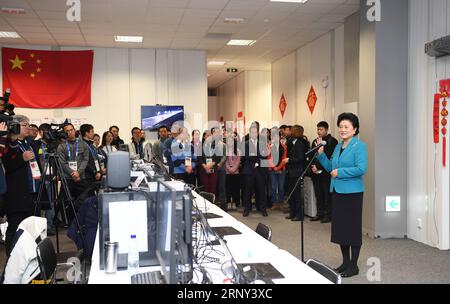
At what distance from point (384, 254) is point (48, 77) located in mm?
7731

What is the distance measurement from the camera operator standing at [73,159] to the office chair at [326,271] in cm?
453

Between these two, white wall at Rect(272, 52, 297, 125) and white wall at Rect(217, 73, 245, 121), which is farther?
white wall at Rect(217, 73, 245, 121)

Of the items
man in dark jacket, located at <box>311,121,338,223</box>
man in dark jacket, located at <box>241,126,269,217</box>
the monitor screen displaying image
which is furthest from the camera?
the monitor screen displaying image

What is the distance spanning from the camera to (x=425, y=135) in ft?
18.7

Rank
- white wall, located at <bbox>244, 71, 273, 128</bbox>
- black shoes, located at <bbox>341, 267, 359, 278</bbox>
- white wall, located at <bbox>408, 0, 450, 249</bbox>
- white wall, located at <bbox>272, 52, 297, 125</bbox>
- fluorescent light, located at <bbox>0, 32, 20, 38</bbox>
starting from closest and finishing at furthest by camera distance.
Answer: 1. black shoes, located at <bbox>341, 267, 359, 278</bbox>
2. white wall, located at <bbox>408, 0, 450, 249</bbox>
3. fluorescent light, located at <bbox>0, 32, 20, 38</bbox>
4. white wall, located at <bbox>272, 52, 297, 125</bbox>
5. white wall, located at <bbox>244, 71, 273, 128</bbox>

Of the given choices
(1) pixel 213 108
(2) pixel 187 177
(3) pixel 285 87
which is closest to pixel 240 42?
(3) pixel 285 87

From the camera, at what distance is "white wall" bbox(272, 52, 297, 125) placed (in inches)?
413

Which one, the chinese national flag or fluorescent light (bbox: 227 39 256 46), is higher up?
fluorescent light (bbox: 227 39 256 46)

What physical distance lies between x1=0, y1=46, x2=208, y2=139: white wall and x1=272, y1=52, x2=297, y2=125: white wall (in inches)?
83.6

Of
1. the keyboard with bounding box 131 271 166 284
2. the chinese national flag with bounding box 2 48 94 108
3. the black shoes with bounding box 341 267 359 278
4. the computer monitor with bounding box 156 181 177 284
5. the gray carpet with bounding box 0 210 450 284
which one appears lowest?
the gray carpet with bounding box 0 210 450 284

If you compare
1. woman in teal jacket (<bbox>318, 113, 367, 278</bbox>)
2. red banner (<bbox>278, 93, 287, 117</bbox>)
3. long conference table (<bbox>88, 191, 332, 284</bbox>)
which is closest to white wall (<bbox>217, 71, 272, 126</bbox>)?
red banner (<bbox>278, 93, 287, 117</bbox>)

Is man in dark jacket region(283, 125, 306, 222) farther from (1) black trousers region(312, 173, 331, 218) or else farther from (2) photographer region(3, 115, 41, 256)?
(2) photographer region(3, 115, 41, 256)

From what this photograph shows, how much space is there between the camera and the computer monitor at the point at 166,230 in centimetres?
184
